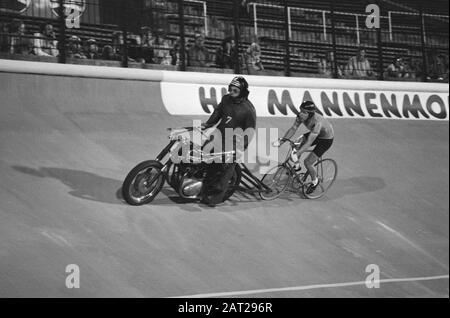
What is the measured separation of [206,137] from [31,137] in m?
2.59

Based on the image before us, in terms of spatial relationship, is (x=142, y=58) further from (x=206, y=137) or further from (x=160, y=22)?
(x=206, y=137)

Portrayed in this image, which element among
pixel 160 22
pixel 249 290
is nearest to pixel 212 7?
pixel 160 22

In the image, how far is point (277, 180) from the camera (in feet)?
41.6

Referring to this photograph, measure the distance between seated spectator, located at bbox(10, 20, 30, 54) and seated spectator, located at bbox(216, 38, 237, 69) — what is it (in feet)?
11.6

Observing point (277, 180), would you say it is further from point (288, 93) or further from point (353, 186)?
point (288, 93)

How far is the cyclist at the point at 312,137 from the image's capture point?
12.9 metres

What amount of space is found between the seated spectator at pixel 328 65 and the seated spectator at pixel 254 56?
1515 millimetres

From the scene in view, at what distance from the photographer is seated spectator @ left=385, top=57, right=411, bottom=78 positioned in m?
16.7

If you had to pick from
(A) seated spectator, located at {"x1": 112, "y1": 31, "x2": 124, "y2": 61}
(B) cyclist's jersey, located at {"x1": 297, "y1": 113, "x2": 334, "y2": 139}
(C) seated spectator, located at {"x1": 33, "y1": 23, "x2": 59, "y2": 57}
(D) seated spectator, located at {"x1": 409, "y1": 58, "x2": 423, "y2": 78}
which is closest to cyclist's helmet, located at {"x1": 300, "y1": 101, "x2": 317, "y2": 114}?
(B) cyclist's jersey, located at {"x1": 297, "y1": 113, "x2": 334, "y2": 139}

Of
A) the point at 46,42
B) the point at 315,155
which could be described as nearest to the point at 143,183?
the point at 46,42

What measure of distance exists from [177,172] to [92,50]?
315 cm

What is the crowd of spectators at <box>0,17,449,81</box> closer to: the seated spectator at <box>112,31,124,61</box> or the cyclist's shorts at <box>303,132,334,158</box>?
the seated spectator at <box>112,31,124,61</box>

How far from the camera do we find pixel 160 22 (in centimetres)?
1405

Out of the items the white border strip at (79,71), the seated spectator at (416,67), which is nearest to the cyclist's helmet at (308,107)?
the white border strip at (79,71)
